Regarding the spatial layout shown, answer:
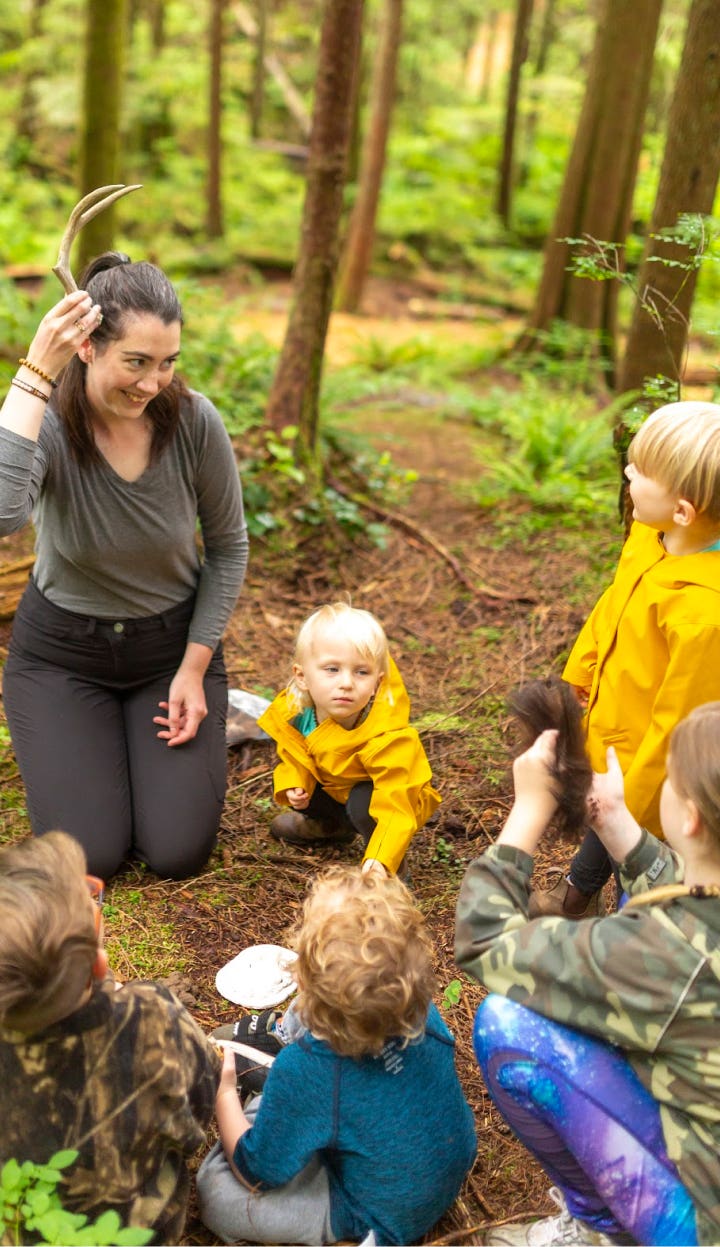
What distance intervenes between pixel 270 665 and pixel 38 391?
216 centimetres

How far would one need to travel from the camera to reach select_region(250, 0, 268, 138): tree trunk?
17266 millimetres

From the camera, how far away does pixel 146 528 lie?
343cm

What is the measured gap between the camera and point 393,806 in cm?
305

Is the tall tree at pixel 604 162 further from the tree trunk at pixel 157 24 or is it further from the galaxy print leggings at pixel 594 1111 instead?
the tree trunk at pixel 157 24

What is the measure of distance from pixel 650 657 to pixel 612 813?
28.3 inches

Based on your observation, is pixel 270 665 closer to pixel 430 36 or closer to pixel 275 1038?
pixel 275 1038

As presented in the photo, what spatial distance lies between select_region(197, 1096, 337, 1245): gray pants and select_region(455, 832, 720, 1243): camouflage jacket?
0.65m

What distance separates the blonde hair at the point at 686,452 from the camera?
8.42 ft

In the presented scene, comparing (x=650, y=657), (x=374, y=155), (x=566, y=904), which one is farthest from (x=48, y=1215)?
(x=374, y=155)

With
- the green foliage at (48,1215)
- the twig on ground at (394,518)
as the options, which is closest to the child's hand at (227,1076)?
the green foliage at (48,1215)

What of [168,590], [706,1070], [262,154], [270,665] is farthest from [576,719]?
[262,154]

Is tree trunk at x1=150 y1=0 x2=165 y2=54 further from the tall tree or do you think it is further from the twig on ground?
the twig on ground

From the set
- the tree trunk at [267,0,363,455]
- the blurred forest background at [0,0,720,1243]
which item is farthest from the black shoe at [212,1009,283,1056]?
the tree trunk at [267,0,363,455]

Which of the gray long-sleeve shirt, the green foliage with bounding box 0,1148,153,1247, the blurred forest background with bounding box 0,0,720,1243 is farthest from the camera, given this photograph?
the blurred forest background with bounding box 0,0,720,1243
